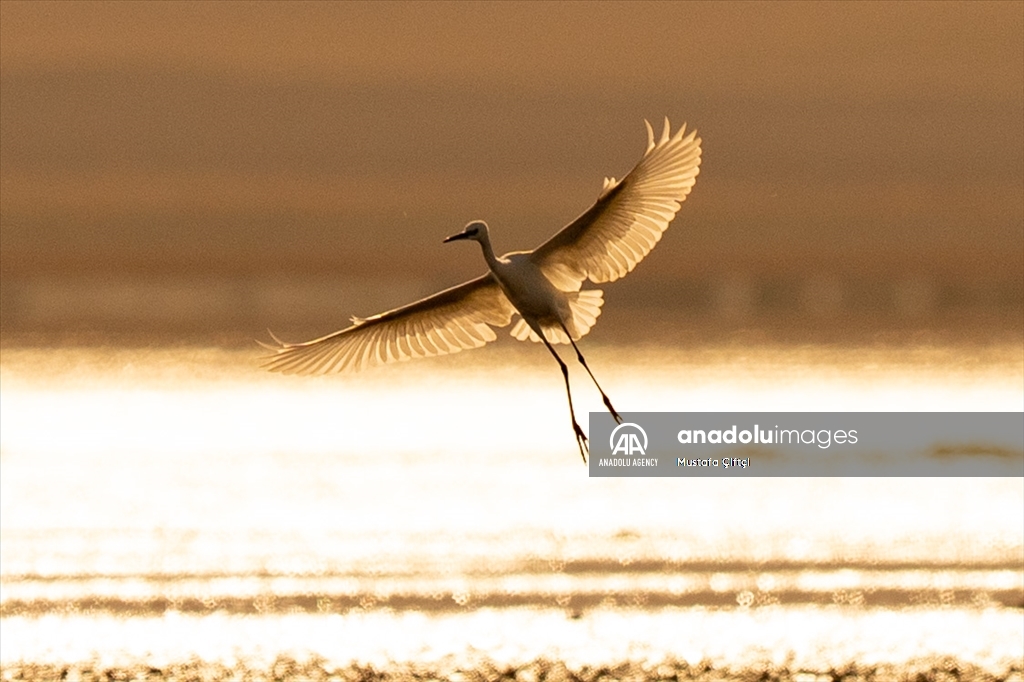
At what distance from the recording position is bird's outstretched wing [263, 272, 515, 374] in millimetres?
19984

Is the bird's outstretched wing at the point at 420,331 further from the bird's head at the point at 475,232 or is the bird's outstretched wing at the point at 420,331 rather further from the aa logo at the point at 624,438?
the aa logo at the point at 624,438

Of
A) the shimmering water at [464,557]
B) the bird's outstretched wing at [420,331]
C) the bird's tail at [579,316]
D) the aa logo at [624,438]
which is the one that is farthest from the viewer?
the aa logo at [624,438]

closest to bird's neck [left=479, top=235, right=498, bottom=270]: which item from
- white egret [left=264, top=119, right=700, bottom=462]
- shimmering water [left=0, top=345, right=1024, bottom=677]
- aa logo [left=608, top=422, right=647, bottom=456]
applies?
white egret [left=264, top=119, right=700, bottom=462]

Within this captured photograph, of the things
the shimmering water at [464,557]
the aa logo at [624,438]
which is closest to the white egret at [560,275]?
the shimmering water at [464,557]

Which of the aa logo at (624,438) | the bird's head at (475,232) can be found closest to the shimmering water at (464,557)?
the aa logo at (624,438)

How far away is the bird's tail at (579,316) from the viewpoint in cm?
1942

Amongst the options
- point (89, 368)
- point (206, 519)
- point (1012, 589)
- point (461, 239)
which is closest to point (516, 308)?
point (461, 239)

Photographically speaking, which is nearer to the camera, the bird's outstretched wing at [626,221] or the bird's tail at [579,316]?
the bird's outstretched wing at [626,221]

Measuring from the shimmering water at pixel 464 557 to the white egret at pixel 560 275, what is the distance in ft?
14.6

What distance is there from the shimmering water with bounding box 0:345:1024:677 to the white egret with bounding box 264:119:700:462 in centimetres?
444

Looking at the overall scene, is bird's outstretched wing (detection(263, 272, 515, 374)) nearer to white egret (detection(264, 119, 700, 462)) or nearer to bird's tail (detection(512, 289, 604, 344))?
white egret (detection(264, 119, 700, 462))

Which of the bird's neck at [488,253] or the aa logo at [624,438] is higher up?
the aa logo at [624,438]

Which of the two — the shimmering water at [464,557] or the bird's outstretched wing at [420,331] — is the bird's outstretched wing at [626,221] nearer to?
the bird's outstretched wing at [420,331]

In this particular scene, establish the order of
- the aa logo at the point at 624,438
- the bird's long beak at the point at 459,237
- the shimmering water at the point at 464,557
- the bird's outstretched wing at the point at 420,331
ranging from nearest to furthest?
the bird's long beak at the point at 459,237 < the bird's outstretched wing at the point at 420,331 < the shimmering water at the point at 464,557 < the aa logo at the point at 624,438
